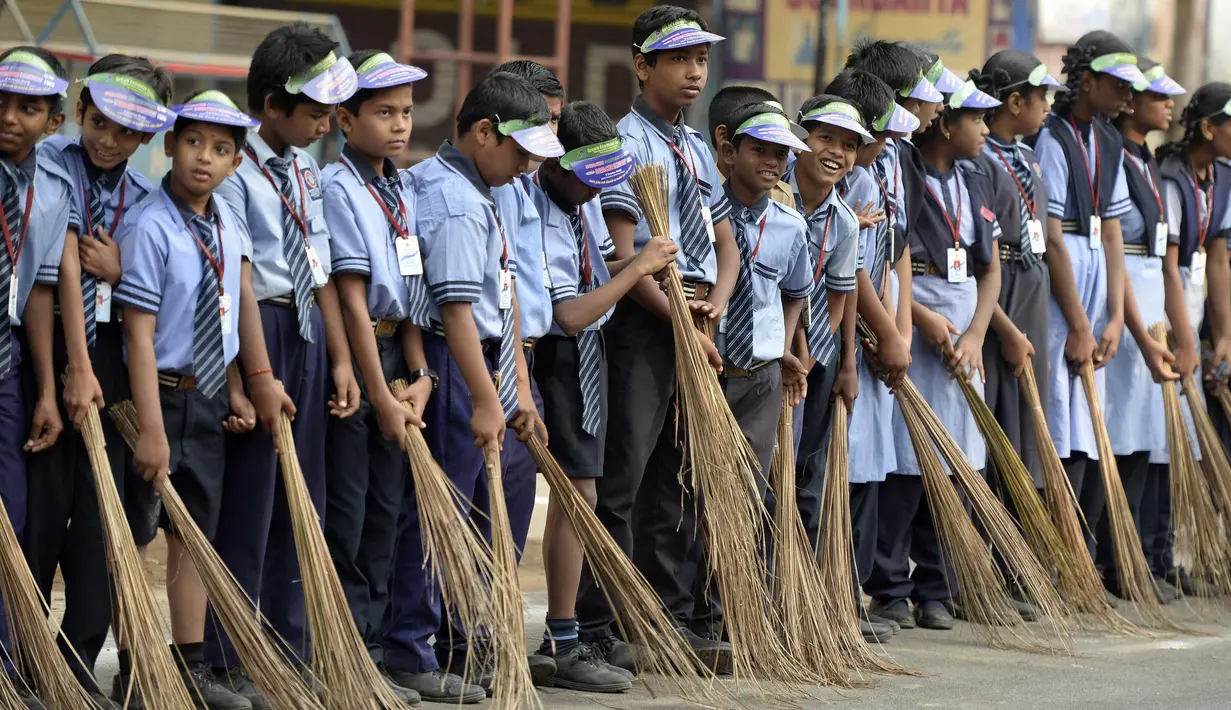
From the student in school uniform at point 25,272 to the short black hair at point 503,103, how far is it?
3.21ft

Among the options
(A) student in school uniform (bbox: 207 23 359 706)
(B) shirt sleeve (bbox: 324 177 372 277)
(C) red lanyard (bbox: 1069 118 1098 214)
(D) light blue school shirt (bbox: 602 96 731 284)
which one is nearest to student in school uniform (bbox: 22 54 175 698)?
(A) student in school uniform (bbox: 207 23 359 706)

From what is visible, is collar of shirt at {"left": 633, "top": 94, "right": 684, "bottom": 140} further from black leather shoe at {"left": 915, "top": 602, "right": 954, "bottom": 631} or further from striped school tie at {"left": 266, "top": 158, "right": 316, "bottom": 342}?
black leather shoe at {"left": 915, "top": 602, "right": 954, "bottom": 631}

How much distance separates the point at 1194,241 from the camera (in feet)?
22.5

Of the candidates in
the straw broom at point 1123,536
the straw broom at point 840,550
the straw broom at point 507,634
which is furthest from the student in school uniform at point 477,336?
the straw broom at point 1123,536

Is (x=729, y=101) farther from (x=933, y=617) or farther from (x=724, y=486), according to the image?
(x=933, y=617)

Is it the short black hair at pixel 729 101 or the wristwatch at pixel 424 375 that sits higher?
the short black hair at pixel 729 101

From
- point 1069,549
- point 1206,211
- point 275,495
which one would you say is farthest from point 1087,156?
point 275,495

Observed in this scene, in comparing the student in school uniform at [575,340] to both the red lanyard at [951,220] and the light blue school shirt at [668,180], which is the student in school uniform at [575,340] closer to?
the light blue school shirt at [668,180]

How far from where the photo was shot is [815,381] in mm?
5422

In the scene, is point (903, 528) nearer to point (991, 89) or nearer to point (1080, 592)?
point (1080, 592)

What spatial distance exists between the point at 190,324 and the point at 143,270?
0.15 m

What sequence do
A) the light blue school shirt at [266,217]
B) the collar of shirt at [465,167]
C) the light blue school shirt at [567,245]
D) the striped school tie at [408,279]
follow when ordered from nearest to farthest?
the light blue school shirt at [266,217]
the striped school tie at [408,279]
the collar of shirt at [465,167]
the light blue school shirt at [567,245]

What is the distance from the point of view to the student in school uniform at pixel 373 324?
4.18 metres

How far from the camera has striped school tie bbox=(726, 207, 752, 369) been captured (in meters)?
4.92
